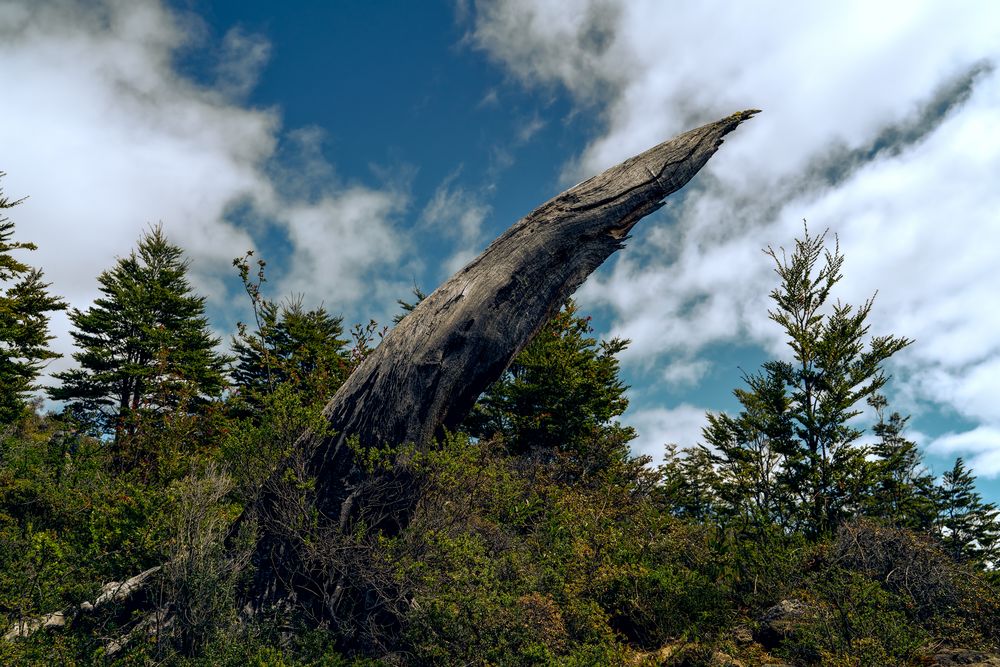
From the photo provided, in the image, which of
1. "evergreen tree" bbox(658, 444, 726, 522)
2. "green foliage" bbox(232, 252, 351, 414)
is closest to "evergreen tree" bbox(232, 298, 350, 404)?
"green foliage" bbox(232, 252, 351, 414)

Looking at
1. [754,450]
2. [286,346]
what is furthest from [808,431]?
[286,346]

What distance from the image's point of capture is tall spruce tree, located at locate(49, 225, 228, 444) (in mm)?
24608

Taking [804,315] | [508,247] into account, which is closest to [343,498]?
[508,247]

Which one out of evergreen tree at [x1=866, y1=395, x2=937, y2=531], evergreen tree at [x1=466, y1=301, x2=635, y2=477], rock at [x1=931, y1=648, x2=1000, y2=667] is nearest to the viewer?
rock at [x1=931, y1=648, x2=1000, y2=667]

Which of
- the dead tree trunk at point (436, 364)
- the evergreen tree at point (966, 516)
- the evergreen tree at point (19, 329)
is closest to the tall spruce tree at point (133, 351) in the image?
the evergreen tree at point (19, 329)

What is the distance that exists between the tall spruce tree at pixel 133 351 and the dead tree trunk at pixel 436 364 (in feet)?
59.4

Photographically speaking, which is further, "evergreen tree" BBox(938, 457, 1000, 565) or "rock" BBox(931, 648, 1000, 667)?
"evergreen tree" BBox(938, 457, 1000, 565)

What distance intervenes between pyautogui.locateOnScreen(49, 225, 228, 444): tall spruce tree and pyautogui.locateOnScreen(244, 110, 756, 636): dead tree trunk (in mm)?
18096

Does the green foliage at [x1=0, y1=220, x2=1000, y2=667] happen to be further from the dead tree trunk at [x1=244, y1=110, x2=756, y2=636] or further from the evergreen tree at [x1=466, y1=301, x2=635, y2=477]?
the evergreen tree at [x1=466, y1=301, x2=635, y2=477]

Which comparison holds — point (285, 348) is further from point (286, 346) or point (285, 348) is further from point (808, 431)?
point (808, 431)

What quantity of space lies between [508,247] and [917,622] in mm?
9415

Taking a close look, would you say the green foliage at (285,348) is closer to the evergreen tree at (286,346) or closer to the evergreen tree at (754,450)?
the evergreen tree at (286,346)

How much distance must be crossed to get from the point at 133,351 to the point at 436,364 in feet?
76.4

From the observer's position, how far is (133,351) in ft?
85.8
